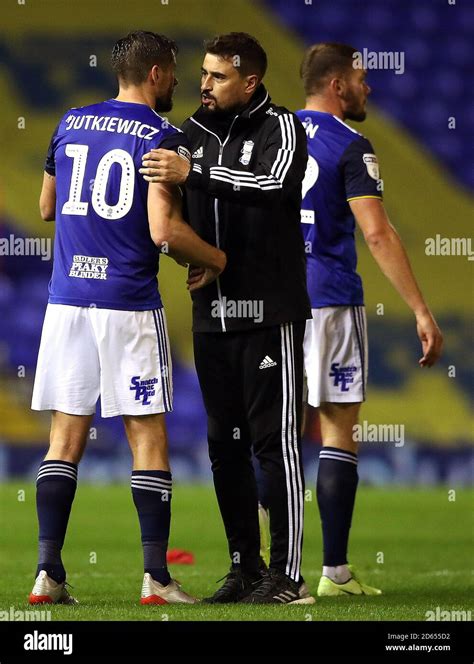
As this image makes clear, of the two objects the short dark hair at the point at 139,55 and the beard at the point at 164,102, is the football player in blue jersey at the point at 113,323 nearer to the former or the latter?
the short dark hair at the point at 139,55

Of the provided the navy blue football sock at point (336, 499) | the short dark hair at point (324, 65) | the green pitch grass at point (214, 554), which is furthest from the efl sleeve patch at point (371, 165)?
the green pitch grass at point (214, 554)

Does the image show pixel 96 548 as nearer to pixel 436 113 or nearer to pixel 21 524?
pixel 21 524

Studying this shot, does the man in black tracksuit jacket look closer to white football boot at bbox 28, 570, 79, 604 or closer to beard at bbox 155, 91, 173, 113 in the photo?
beard at bbox 155, 91, 173, 113

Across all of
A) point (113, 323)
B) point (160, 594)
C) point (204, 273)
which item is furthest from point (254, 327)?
point (160, 594)

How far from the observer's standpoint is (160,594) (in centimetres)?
464

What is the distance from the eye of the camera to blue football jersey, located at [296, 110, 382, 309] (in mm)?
5500

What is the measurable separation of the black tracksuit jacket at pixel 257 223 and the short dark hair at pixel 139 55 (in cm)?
31

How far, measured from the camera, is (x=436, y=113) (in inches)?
566

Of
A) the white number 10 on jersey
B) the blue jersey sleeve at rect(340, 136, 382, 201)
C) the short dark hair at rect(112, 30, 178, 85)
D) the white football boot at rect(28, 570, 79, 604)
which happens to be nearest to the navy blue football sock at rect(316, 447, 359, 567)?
the blue jersey sleeve at rect(340, 136, 382, 201)

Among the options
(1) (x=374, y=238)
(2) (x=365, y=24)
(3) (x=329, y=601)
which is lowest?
(3) (x=329, y=601)

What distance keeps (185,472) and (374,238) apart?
749cm
